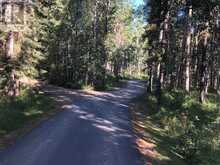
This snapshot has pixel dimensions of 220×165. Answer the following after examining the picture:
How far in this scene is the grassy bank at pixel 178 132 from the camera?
15.7 meters

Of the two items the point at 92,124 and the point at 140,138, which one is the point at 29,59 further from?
the point at 140,138

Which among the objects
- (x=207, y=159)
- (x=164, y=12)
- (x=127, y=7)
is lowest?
(x=207, y=159)

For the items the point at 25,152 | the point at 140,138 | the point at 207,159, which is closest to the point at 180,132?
the point at 140,138

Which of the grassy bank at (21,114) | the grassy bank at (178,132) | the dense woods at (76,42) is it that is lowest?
the grassy bank at (178,132)

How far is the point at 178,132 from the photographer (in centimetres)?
2092

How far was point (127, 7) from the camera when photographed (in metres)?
66.9

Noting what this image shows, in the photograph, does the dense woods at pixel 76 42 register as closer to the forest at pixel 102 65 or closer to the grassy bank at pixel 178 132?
the forest at pixel 102 65

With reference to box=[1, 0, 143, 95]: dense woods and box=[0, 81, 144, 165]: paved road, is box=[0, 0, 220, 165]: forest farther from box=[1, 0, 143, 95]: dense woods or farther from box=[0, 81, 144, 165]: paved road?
box=[0, 81, 144, 165]: paved road

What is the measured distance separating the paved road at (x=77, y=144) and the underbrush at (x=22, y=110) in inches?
38.3

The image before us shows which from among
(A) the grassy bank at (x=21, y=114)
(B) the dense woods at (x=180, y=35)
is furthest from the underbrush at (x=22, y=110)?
(B) the dense woods at (x=180, y=35)

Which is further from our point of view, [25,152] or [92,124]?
[92,124]

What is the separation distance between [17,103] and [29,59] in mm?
4876

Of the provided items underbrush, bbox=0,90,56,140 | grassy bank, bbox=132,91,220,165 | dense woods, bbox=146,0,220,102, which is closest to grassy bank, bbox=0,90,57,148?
underbrush, bbox=0,90,56,140

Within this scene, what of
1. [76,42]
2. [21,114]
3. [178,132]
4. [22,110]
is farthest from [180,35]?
[21,114]
